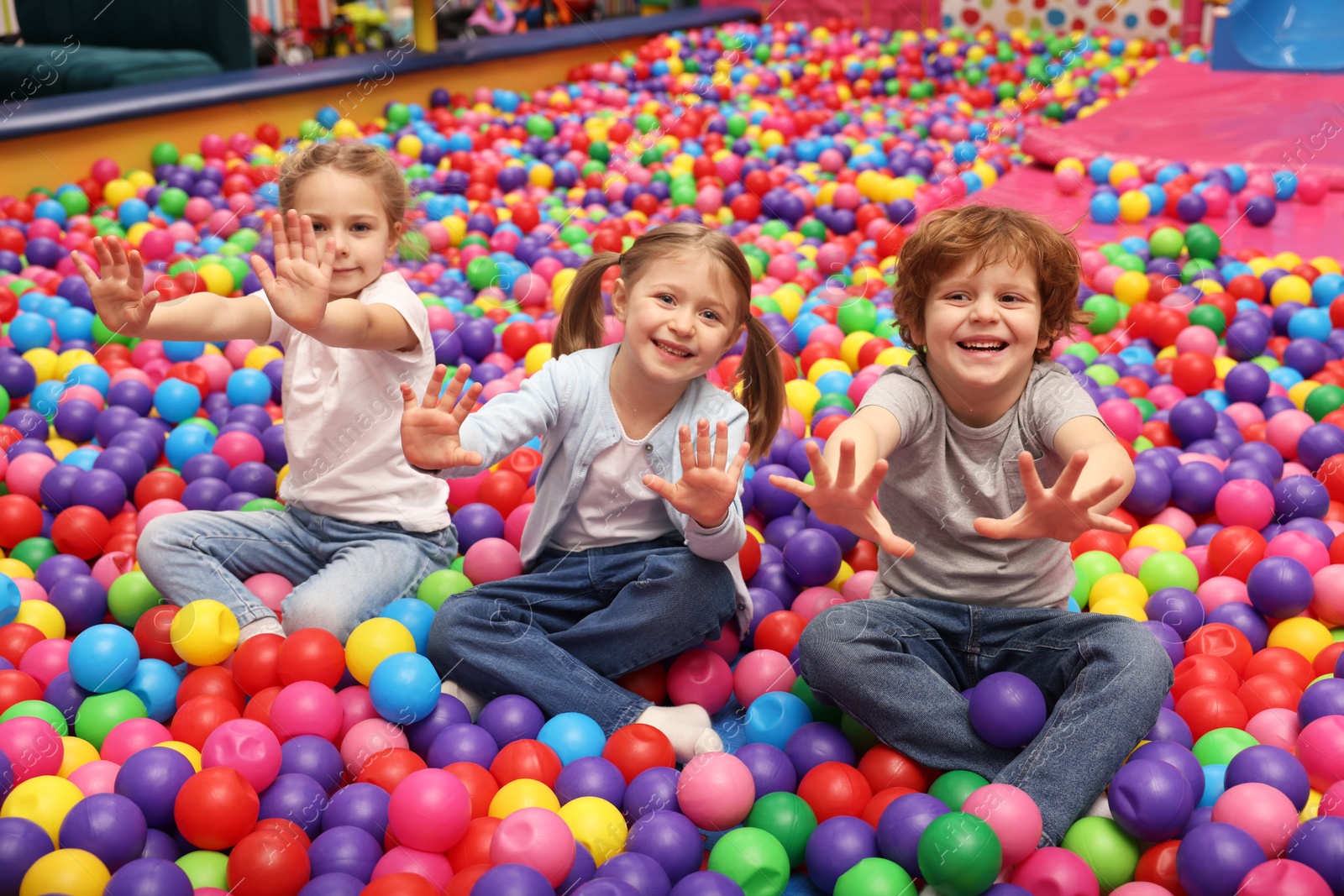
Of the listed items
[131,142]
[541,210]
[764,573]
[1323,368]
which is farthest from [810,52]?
[764,573]

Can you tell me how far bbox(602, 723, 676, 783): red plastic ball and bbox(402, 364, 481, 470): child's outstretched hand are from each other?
381mm

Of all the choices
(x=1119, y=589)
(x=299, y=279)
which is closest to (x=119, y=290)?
(x=299, y=279)

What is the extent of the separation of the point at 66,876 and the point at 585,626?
65 cm

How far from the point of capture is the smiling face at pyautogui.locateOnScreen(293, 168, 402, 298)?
5.46ft

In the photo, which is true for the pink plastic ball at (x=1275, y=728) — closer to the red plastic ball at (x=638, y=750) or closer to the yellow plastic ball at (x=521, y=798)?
the red plastic ball at (x=638, y=750)

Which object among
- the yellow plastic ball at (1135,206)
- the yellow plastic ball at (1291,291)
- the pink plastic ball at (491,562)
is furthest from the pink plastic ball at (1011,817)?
the yellow plastic ball at (1135,206)

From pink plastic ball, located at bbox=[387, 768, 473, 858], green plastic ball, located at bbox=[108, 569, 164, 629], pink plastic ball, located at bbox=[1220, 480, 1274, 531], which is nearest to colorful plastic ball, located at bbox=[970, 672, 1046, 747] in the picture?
pink plastic ball, located at bbox=[387, 768, 473, 858]

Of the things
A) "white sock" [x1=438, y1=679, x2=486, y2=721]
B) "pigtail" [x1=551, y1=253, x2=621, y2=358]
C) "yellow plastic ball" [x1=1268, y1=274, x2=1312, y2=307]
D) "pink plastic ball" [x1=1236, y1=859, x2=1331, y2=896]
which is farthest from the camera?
"yellow plastic ball" [x1=1268, y1=274, x2=1312, y2=307]

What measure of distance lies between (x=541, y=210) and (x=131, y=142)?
135 centimetres

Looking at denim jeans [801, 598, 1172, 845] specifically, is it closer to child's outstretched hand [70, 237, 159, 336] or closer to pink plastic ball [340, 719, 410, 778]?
pink plastic ball [340, 719, 410, 778]

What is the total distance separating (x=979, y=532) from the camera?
131 cm

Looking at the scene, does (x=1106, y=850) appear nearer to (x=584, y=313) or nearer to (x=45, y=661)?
(x=584, y=313)

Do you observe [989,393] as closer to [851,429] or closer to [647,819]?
[851,429]

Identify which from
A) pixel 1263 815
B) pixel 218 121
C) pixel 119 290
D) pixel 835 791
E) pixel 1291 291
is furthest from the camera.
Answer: pixel 218 121
